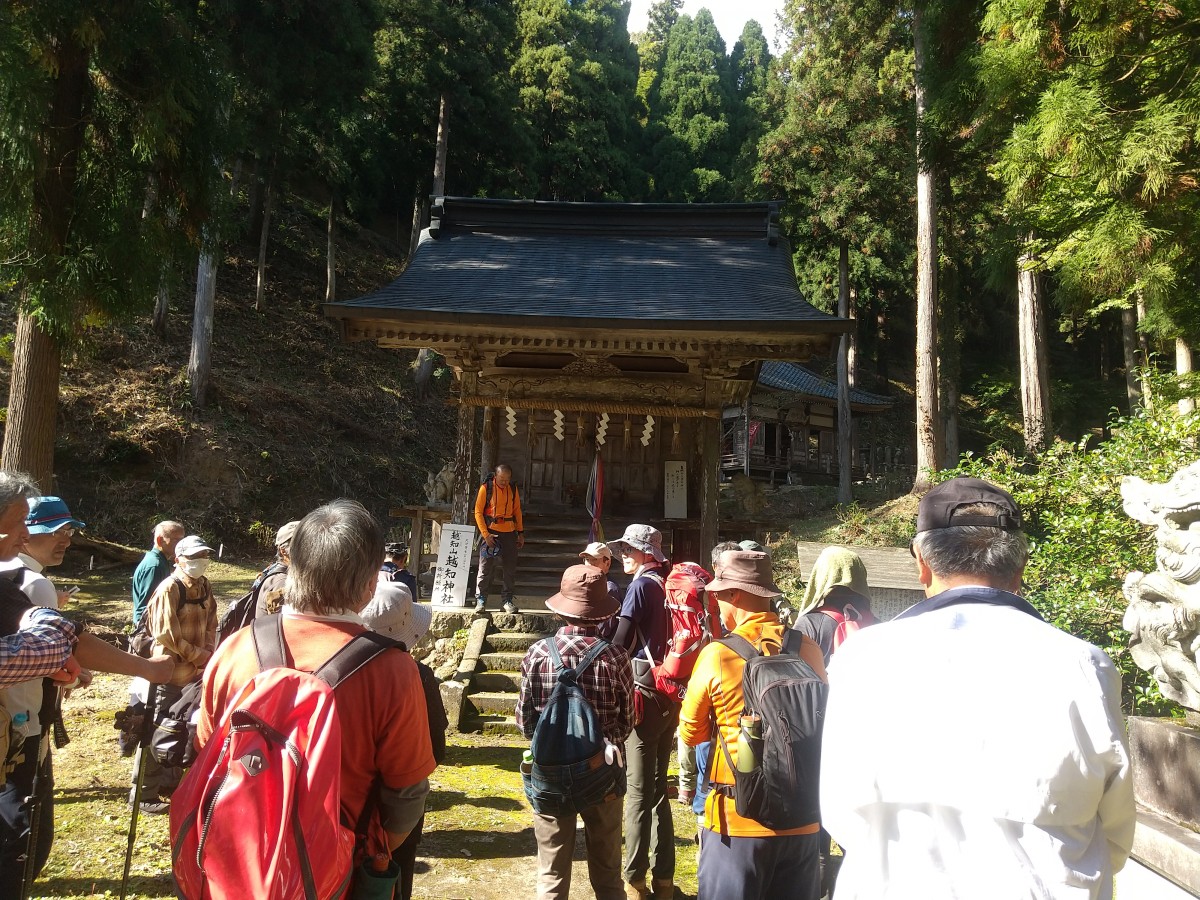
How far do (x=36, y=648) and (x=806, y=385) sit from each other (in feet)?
92.5

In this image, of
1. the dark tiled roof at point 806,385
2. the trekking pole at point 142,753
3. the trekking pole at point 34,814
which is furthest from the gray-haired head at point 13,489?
the dark tiled roof at point 806,385

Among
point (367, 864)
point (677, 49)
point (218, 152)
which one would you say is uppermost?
point (677, 49)

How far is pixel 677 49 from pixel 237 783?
39.4 m

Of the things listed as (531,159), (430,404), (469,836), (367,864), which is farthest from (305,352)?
(367,864)

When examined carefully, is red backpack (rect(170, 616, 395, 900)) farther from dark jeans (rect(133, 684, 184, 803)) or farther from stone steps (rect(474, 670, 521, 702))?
stone steps (rect(474, 670, 521, 702))

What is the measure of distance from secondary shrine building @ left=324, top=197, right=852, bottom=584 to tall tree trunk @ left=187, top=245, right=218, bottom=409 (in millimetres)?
7148

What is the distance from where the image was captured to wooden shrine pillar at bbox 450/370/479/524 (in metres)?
9.03

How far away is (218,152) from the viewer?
6938mm

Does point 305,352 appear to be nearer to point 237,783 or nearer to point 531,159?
point 531,159

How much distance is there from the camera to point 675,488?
1052 centimetres

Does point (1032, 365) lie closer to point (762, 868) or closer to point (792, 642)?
point (792, 642)

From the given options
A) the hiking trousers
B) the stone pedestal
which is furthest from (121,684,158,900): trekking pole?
the stone pedestal

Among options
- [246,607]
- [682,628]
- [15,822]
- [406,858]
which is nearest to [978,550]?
[406,858]

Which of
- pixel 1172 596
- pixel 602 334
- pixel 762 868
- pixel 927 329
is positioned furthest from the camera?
pixel 927 329
